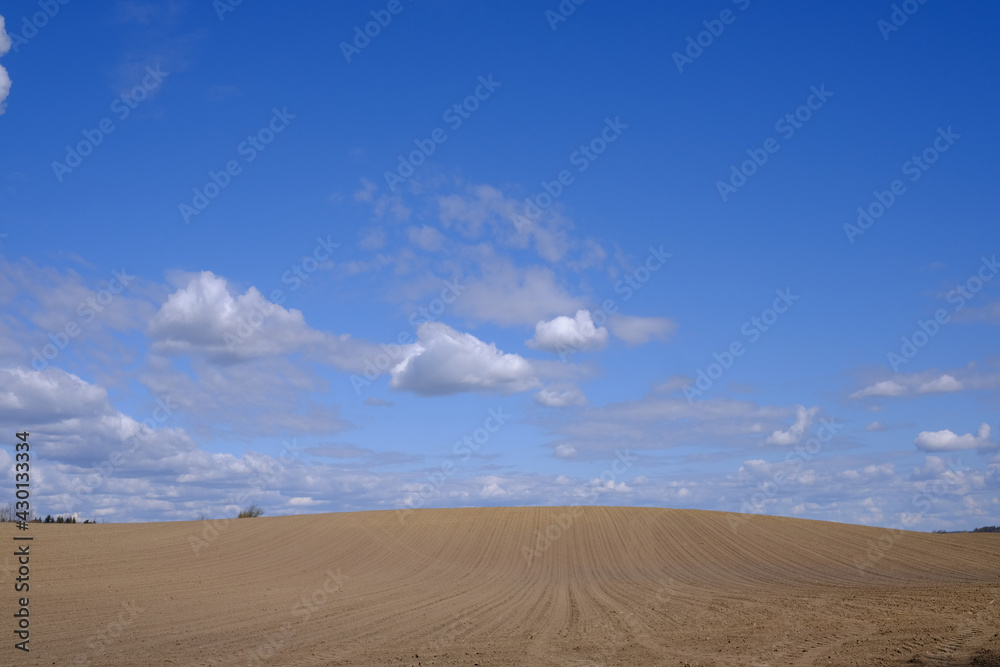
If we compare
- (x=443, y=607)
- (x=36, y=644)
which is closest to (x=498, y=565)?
(x=443, y=607)

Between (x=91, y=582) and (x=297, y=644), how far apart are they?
17118mm

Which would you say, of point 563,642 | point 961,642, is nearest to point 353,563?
point 563,642

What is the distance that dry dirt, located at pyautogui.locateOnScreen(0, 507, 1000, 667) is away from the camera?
14281 millimetres

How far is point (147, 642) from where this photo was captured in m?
15.9

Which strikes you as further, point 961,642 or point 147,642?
point 147,642

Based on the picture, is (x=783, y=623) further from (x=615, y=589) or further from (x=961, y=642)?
(x=615, y=589)

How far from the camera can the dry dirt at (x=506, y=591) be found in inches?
562

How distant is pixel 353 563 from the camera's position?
36781 mm

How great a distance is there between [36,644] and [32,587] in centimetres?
1244

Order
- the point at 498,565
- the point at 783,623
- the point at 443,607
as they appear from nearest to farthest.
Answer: the point at 783,623 < the point at 443,607 < the point at 498,565

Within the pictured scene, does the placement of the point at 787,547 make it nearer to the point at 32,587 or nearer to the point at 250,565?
the point at 250,565

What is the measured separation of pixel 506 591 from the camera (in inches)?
1088

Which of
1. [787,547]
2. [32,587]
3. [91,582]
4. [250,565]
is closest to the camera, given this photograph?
[32,587]

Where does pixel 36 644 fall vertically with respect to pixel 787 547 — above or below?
below
